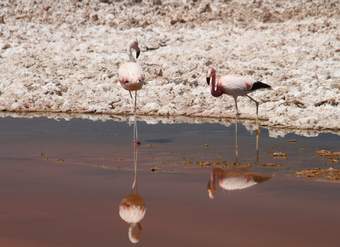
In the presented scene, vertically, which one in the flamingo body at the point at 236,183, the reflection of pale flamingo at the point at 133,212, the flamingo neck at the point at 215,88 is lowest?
the reflection of pale flamingo at the point at 133,212

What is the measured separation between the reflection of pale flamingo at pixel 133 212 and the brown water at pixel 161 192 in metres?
0.04

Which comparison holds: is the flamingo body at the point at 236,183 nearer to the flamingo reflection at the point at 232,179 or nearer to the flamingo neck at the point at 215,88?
the flamingo reflection at the point at 232,179

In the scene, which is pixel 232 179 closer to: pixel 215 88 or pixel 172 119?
pixel 215 88

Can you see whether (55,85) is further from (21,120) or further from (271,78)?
(271,78)

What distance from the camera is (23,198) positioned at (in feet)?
28.0

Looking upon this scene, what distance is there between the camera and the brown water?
707 cm

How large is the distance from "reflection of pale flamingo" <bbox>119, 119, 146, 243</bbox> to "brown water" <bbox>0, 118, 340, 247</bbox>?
4 centimetres

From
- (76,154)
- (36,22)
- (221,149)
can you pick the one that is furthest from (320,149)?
(36,22)

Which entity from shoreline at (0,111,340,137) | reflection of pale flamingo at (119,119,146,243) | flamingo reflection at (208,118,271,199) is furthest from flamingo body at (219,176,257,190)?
shoreline at (0,111,340,137)

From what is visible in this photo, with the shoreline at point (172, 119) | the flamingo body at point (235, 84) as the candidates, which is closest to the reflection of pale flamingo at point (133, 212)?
the flamingo body at point (235, 84)

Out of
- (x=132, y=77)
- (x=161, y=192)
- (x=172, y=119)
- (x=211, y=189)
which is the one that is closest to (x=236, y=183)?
(x=211, y=189)

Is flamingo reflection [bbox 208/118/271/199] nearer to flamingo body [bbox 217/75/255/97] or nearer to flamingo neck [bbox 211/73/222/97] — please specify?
flamingo body [bbox 217/75/255/97]

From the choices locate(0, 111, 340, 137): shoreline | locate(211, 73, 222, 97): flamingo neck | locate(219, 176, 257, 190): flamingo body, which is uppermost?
locate(211, 73, 222, 97): flamingo neck

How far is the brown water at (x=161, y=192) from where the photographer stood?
7066 mm
